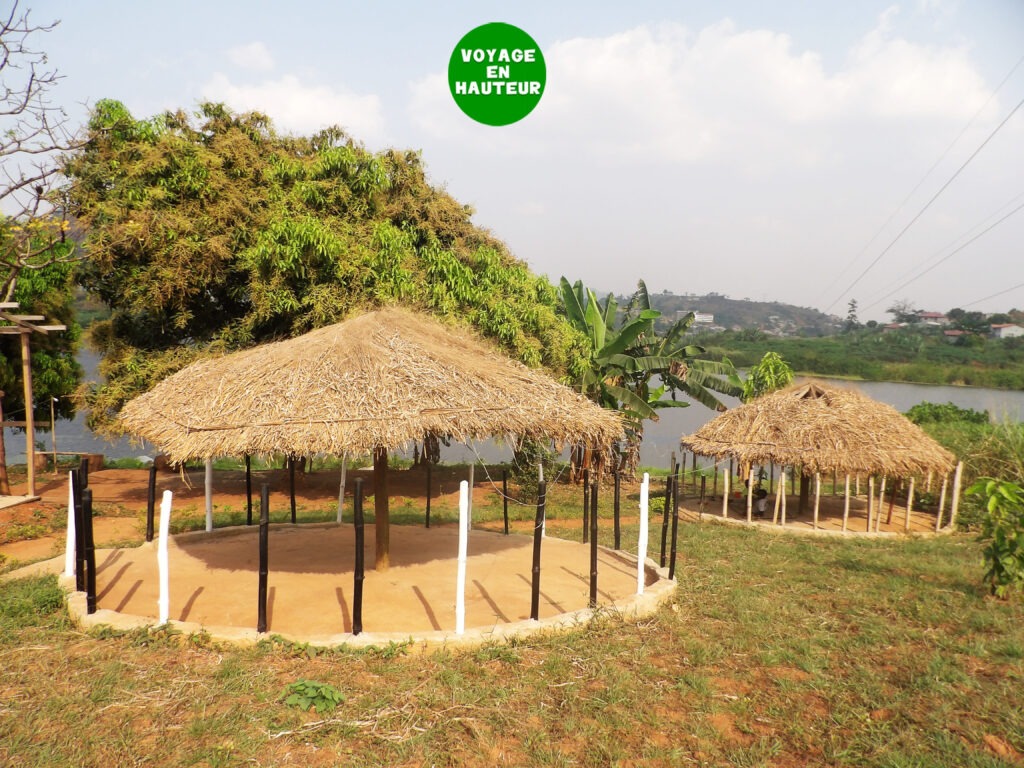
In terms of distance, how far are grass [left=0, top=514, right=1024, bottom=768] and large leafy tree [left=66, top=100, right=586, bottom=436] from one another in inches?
272

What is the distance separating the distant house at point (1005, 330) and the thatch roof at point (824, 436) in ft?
226

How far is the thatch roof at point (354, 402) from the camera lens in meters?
6.70

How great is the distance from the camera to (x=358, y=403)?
273 inches

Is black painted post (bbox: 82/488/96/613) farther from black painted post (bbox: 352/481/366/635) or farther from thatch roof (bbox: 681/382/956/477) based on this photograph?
thatch roof (bbox: 681/382/956/477)

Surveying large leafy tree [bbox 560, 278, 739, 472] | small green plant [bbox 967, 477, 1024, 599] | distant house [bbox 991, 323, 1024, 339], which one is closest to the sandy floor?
small green plant [bbox 967, 477, 1024, 599]

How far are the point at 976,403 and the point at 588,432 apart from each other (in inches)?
2164

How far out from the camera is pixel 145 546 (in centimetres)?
932

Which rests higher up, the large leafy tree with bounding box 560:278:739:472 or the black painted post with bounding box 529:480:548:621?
the large leafy tree with bounding box 560:278:739:472

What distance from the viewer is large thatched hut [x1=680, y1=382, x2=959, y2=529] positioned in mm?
13281

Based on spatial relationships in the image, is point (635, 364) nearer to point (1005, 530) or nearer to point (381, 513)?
point (1005, 530)

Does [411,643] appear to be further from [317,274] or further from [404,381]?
[317,274]

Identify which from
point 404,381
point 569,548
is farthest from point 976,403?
point 404,381

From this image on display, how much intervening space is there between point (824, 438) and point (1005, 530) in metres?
6.03

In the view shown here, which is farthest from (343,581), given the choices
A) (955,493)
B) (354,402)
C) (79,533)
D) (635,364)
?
(955,493)
